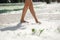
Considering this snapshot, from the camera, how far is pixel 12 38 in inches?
201

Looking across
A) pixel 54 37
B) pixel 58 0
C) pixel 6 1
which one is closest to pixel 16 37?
pixel 54 37

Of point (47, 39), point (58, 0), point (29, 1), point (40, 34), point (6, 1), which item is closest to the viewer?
point (47, 39)

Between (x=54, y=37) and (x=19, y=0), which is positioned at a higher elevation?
(x=54, y=37)

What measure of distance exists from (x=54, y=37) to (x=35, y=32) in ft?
2.26

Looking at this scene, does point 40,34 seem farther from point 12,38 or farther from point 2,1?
point 2,1

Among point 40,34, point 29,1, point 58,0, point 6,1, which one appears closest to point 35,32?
point 40,34

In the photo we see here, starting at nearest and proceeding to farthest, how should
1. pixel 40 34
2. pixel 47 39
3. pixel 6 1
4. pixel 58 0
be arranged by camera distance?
pixel 47 39, pixel 40 34, pixel 6 1, pixel 58 0

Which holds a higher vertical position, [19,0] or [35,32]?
[35,32]

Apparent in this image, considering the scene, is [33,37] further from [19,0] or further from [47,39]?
[19,0]

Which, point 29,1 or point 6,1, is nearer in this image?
point 29,1

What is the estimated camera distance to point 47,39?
197 inches

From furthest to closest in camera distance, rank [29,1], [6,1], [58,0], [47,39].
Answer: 1. [58,0]
2. [6,1]
3. [29,1]
4. [47,39]

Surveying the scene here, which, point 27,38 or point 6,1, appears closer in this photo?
point 27,38

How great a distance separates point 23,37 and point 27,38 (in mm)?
143
